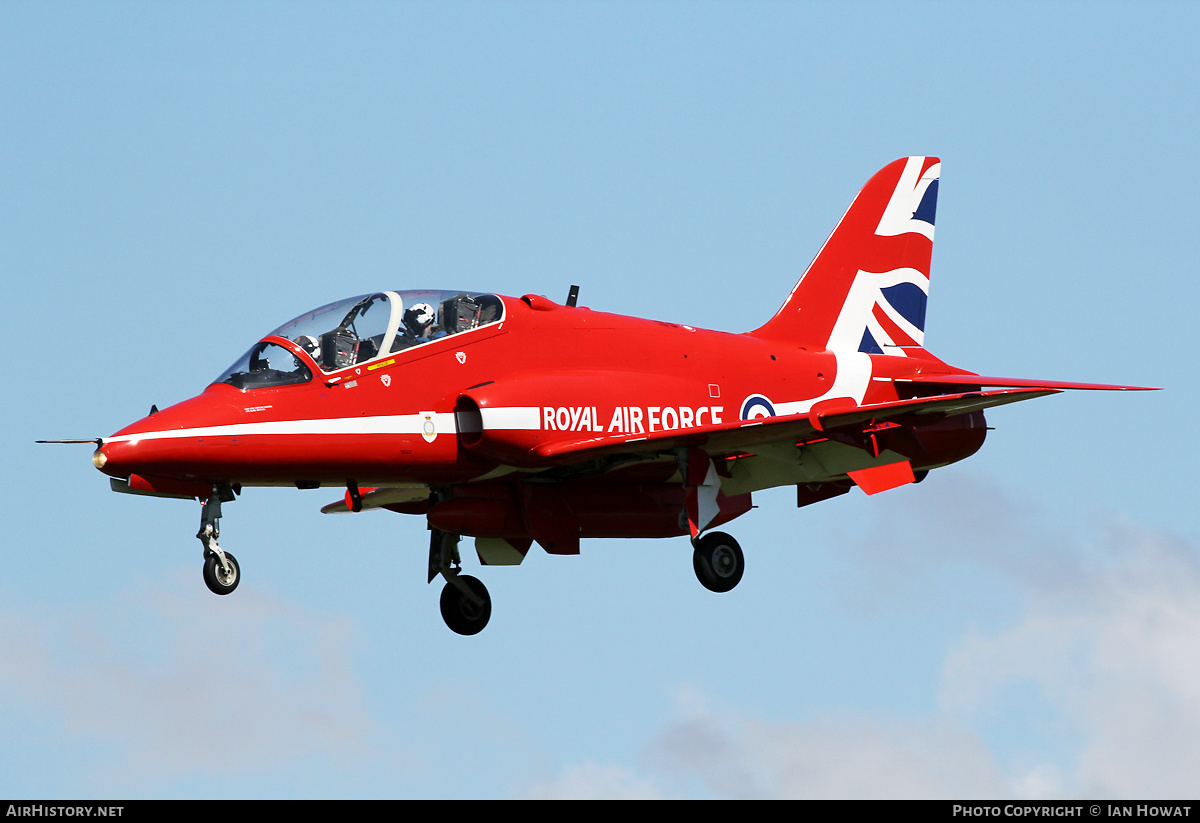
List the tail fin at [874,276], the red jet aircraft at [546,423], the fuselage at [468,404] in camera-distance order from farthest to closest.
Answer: the tail fin at [874,276] → the red jet aircraft at [546,423] → the fuselage at [468,404]

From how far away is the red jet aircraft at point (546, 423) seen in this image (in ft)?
69.2

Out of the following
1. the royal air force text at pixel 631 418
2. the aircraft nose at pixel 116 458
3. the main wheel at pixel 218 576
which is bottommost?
the main wheel at pixel 218 576

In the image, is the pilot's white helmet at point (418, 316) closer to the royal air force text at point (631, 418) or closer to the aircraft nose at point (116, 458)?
the royal air force text at point (631, 418)

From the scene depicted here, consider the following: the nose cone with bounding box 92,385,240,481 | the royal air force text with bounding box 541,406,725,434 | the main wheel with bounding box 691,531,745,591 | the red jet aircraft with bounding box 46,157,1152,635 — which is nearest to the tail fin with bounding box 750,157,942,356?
the red jet aircraft with bounding box 46,157,1152,635

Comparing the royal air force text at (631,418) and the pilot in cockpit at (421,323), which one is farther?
the royal air force text at (631,418)

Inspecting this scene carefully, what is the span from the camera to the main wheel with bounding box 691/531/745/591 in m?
23.7

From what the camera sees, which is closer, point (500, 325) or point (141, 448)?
point (141, 448)

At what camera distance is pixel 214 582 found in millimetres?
20281

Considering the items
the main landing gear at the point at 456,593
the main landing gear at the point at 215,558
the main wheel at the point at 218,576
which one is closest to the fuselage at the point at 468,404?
the main landing gear at the point at 215,558

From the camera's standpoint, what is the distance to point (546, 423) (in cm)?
2231

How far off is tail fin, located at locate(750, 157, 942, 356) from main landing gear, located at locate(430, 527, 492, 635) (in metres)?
5.96
